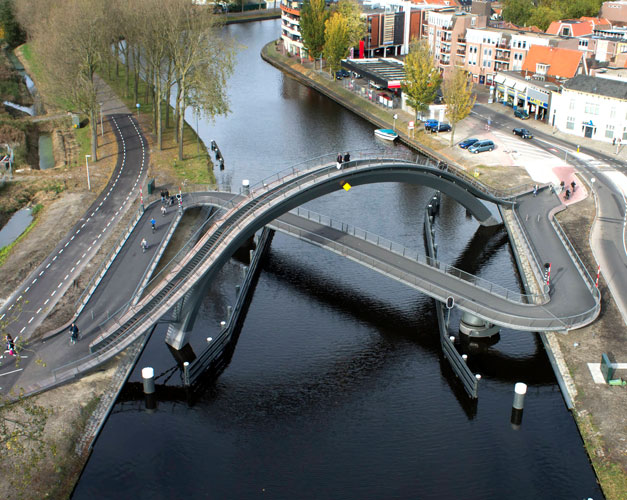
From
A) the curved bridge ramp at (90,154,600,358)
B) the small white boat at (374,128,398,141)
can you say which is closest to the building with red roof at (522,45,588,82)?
the small white boat at (374,128,398,141)

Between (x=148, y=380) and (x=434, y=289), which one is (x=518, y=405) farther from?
(x=148, y=380)

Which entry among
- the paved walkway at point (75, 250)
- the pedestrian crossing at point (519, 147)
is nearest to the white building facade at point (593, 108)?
the pedestrian crossing at point (519, 147)

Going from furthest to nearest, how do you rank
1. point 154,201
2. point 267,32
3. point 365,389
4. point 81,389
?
point 267,32, point 154,201, point 365,389, point 81,389

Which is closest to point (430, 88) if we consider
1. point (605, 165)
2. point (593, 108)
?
point (593, 108)

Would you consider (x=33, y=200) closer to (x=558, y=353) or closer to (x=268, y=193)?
(x=268, y=193)

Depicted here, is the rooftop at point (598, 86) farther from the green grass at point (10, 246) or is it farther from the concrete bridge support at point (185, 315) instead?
the green grass at point (10, 246)

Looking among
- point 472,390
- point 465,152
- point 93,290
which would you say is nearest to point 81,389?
point 93,290

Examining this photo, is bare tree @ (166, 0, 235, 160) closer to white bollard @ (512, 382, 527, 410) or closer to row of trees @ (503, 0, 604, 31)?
white bollard @ (512, 382, 527, 410)
